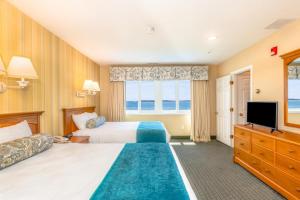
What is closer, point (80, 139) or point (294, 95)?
point (294, 95)

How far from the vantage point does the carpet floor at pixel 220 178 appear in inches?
97.1

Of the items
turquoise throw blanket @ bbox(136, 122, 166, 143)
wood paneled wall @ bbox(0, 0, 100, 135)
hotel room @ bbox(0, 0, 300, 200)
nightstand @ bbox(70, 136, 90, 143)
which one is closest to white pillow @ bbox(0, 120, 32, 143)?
hotel room @ bbox(0, 0, 300, 200)

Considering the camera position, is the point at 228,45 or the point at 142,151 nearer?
the point at 142,151

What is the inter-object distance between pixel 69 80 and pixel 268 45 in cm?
422

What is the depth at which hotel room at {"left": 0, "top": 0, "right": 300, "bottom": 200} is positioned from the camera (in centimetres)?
153

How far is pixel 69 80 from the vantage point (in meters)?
3.92

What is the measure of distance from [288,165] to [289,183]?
23 cm

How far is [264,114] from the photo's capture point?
3189 millimetres

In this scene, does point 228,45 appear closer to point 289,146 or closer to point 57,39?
point 289,146

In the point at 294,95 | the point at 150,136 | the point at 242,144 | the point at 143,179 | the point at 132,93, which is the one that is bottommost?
the point at 242,144

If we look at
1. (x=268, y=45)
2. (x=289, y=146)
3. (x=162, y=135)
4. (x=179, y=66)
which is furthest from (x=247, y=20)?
(x=179, y=66)

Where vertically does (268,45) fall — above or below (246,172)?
Result: above

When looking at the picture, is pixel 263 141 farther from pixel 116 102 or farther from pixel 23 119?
pixel 116 102

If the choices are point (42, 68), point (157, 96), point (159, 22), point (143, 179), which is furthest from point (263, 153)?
point (42, 68)
